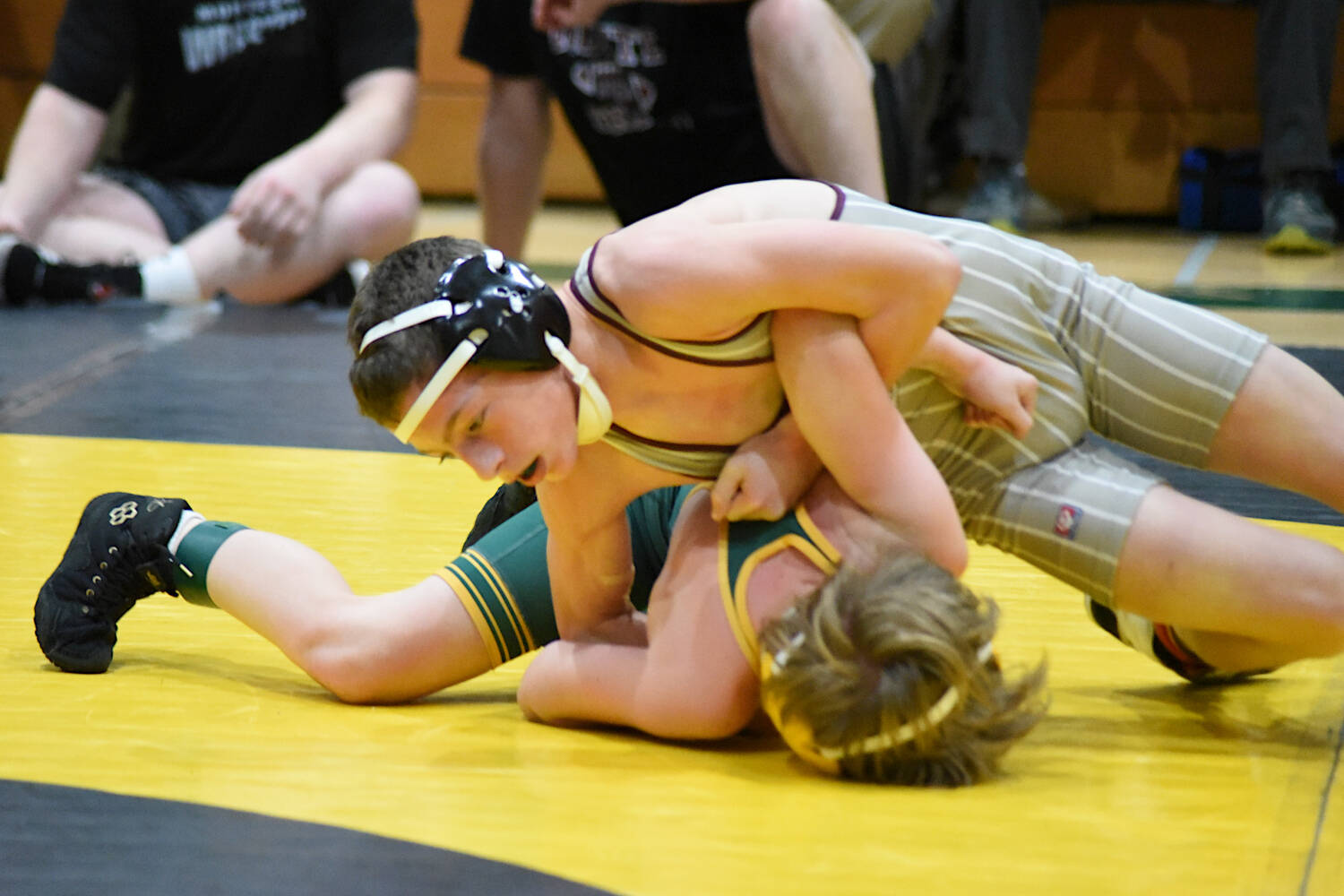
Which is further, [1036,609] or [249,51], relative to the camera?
[249,51]

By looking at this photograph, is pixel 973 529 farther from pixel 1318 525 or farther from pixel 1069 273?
pixel 1318 525

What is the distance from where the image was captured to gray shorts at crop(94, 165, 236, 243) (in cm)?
431

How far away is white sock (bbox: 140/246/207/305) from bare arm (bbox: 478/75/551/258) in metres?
0.76

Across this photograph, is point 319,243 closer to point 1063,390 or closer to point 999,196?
point 999,196

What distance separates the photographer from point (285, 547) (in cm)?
182

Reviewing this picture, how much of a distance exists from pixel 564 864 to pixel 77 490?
145 centimetres

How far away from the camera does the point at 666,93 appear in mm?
3572

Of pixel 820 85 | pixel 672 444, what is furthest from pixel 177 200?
pixel 672 444

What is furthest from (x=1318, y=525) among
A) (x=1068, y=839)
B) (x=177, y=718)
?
(x=177, y=718)

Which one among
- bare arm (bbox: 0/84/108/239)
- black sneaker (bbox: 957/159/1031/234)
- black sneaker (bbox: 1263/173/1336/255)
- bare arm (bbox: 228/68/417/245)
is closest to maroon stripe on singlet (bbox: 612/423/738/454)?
bare arm (bbox: 228/68/417/245)

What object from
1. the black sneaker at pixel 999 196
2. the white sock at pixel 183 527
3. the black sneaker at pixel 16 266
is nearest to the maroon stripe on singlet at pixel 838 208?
the white sock at pixel 183 527

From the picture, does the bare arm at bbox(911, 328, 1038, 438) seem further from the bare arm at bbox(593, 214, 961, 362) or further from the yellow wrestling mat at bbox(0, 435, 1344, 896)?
the yellow wrestling mat at bbox(0, 435, 1344, 896)

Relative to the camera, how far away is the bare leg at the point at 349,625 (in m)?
1.68

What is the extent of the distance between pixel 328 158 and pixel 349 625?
2.46 metres
